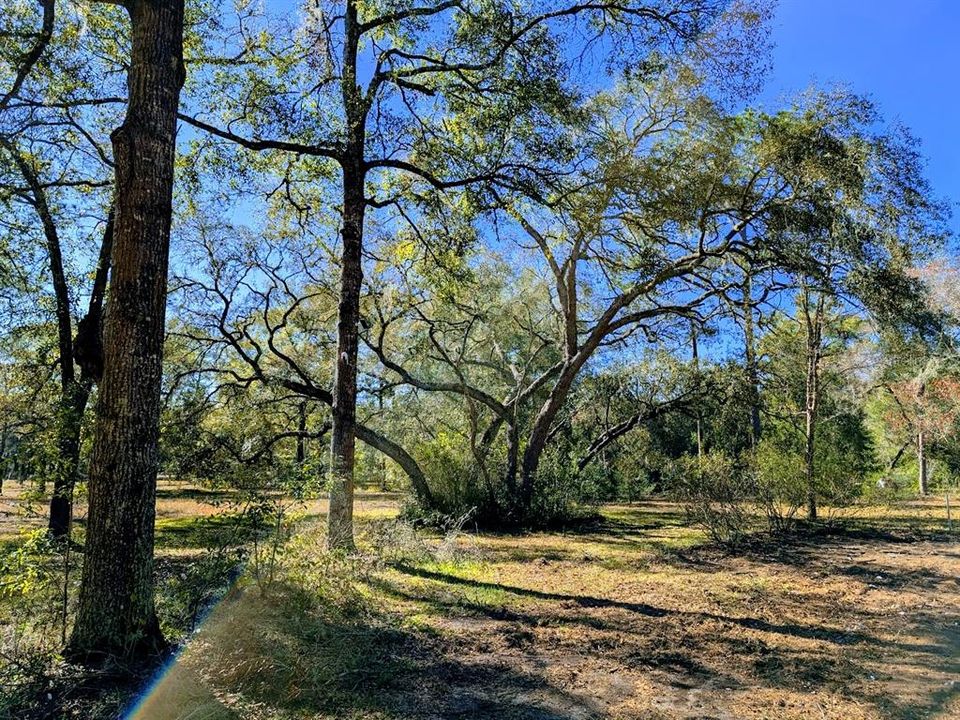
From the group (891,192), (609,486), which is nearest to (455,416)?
(609,486)

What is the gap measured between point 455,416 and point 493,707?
16.6 meters

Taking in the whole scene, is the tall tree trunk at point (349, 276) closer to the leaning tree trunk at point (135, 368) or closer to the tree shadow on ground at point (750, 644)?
the tree shadow on ground at point (750, 644)

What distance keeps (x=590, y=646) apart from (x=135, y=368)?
4103 mm

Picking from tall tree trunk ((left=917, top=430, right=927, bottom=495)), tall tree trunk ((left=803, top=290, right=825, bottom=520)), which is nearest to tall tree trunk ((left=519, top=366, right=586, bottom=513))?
tall tree trunk ((left=803, top=290, right=825, bottom=520))

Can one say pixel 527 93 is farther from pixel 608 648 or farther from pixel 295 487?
pixel 608 648

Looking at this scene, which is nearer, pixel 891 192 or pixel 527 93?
pixel 527 93

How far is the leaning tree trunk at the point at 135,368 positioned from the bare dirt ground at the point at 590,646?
1.94 ft

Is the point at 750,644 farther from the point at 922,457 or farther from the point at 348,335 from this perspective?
the point at 922,457

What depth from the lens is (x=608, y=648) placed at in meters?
5.01

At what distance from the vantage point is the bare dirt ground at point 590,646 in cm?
372

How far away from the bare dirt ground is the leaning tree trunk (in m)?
0.59

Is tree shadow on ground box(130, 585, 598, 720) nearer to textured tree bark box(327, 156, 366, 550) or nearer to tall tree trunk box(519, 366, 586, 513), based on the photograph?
textured tree bark box(327, 156, 366, 550)

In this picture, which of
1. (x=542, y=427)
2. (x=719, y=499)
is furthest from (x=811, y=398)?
(x=542, y=427)

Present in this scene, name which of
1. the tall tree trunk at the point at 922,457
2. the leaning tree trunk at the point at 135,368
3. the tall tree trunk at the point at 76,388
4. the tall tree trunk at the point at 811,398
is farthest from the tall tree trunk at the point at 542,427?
the tall tree trunk at the point at 922,457
